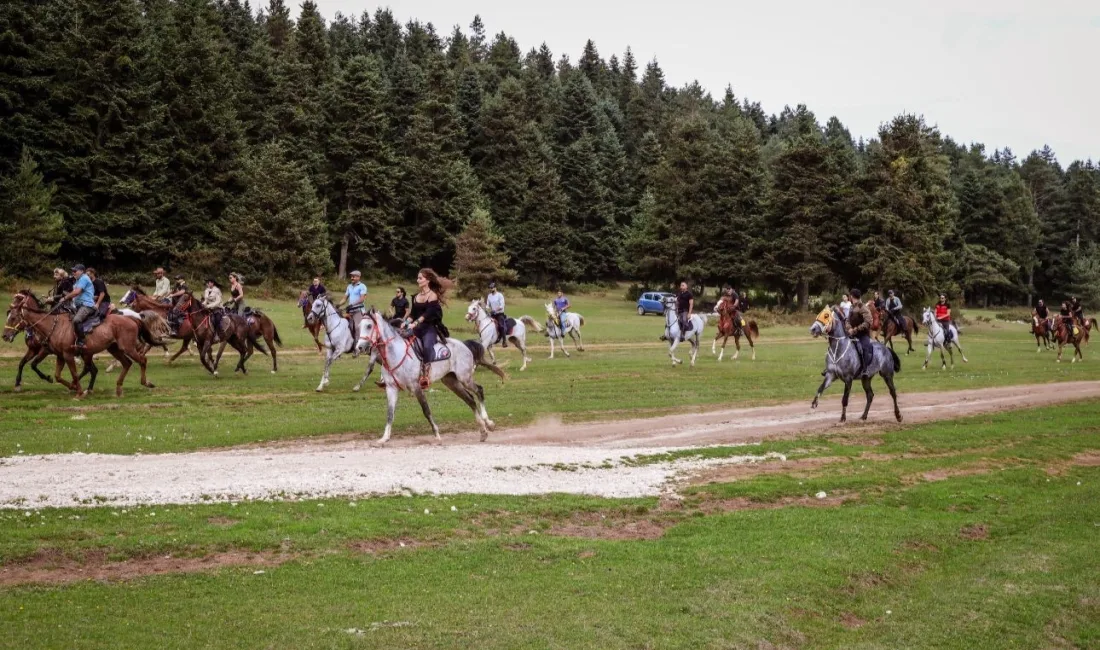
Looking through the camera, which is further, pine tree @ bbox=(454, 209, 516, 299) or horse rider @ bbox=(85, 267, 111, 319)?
pine tree @ bbox=(454, 209, 516, 299)

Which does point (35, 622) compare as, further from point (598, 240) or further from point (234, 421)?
point (598, 240)

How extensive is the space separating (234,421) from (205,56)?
219ft

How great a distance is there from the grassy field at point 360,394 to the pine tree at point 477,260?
92.0ft

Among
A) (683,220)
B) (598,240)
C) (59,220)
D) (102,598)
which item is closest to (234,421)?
(102,598)

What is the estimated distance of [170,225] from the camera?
74.1 metres

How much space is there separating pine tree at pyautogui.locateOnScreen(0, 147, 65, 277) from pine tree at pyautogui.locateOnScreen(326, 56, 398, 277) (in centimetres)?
2860

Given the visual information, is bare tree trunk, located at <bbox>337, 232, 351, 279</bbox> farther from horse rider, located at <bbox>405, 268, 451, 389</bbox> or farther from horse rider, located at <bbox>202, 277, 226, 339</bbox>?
horse rider, located at <bbox>405, 268, 451, 389</bbox>

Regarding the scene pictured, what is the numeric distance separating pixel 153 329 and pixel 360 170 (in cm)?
5618

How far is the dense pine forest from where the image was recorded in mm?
69562

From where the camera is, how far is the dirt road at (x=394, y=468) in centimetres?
1498

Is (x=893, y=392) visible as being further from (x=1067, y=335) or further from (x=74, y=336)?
(x=1067, y=335)

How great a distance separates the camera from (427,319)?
20625 mm

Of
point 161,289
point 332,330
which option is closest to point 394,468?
point 332,330

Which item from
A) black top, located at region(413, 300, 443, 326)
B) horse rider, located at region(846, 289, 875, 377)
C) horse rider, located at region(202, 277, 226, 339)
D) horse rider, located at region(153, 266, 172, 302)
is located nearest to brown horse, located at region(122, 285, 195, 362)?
horse rider, located at region(153, 266, 172, 302)
